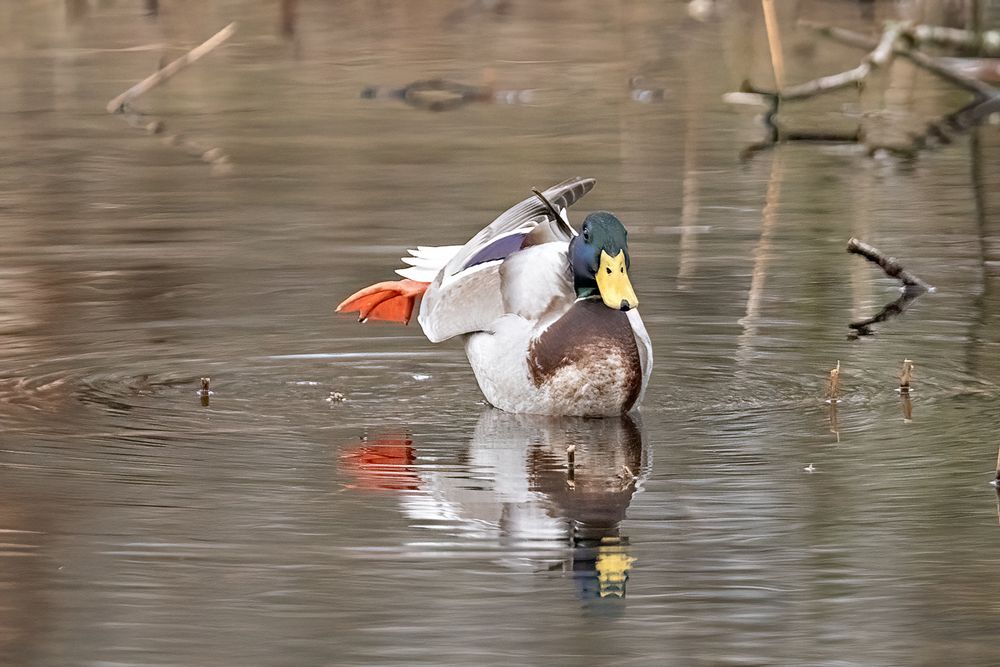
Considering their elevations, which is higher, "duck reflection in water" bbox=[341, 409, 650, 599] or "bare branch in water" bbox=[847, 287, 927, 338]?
"duck reflection in water" bbox=[341, 409, 650, 599]

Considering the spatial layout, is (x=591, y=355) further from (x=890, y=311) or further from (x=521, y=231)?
(x=890, y=311)

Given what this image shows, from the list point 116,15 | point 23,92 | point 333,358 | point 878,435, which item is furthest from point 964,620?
point 116,15

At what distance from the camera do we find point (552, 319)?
8641 millimetres

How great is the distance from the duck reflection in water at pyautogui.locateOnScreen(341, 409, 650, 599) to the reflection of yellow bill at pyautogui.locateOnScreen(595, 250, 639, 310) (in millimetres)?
492

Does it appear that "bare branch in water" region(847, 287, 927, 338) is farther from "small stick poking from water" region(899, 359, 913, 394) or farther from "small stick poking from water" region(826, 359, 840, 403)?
"small stick poking from water" region(826, 359, 840, 403)

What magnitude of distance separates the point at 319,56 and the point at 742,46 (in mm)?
4405

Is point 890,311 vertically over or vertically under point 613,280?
under

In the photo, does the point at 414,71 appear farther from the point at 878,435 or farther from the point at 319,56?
the point at 878,435

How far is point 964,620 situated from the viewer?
18.7ft

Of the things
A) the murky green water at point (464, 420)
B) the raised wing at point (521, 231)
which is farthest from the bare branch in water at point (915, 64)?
the raised wing at point (521, 231)

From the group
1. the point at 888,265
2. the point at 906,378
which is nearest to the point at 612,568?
the point at 906,378

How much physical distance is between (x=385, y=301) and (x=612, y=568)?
11.8 ft

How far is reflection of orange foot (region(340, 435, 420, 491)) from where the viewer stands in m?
7.30

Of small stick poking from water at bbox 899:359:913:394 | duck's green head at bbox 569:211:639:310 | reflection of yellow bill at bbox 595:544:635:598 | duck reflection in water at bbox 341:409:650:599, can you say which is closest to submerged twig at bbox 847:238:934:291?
small stick poking from water at bbox 899:359:913:394
